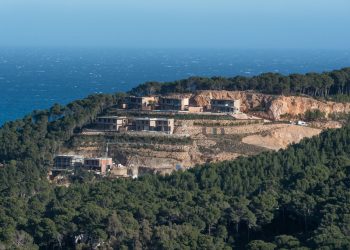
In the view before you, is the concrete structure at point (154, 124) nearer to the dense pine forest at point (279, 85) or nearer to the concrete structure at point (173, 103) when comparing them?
the concrete structure at point (173, 103)

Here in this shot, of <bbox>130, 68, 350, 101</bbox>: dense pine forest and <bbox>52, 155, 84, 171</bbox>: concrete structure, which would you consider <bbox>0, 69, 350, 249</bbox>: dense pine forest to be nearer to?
<bbox>52, 155, 84, 171</bbox>: concrete structure

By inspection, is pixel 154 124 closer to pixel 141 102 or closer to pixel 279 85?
pixel 141 102

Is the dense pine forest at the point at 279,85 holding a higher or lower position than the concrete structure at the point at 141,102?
higher

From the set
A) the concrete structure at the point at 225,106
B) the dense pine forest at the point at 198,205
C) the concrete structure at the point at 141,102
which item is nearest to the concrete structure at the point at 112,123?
the concrete structure at the point at 141,102

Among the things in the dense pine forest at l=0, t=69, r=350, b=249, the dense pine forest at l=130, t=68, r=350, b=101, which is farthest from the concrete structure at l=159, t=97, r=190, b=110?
the dense pine forest at l=0, t=69, r=350, b=249

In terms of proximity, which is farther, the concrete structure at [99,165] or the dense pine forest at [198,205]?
the concrete structure at [99,165]

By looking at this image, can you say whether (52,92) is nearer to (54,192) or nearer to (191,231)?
(54,192)
